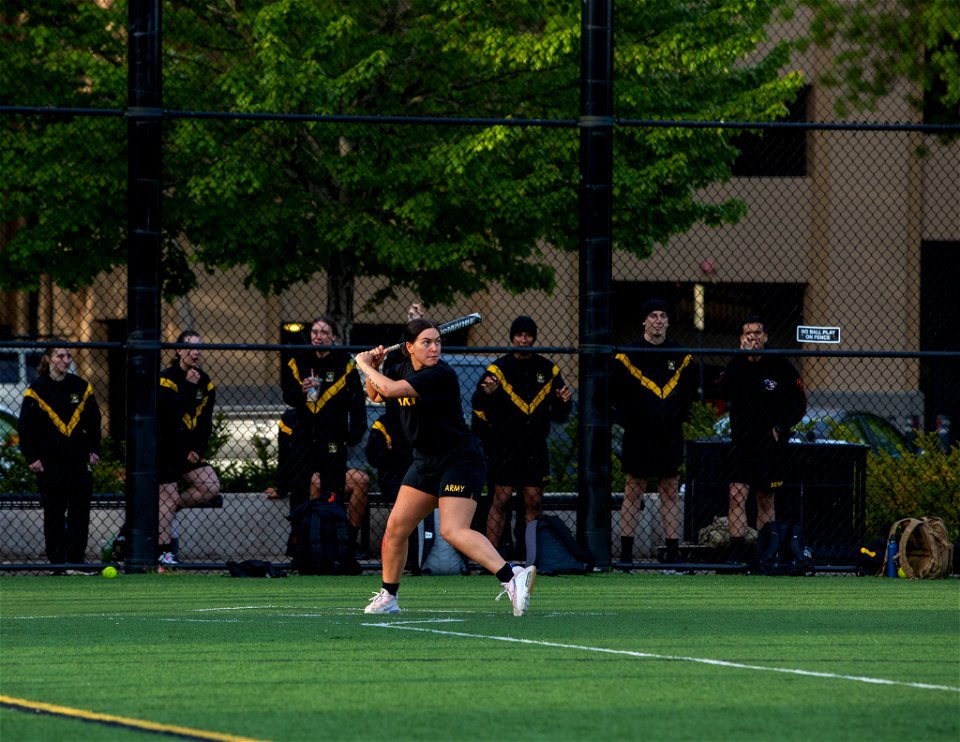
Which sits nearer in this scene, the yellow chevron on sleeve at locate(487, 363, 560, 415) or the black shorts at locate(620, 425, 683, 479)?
the black shorts at locate(620, 425, 683, 479)

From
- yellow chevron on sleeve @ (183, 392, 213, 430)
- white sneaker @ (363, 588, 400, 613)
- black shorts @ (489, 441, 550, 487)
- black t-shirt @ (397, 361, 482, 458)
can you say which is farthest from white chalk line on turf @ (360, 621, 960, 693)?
yellow chevron on sleeve @ (183, 392, 213, 430)

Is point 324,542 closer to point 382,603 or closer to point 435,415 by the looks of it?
point 382,603

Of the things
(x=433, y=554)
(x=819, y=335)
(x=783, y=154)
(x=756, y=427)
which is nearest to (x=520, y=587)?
(x=433, y=554)

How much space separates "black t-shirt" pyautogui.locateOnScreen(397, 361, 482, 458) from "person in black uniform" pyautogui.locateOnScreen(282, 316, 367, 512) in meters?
3.90

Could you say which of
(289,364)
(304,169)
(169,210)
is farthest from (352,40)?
(289,364)

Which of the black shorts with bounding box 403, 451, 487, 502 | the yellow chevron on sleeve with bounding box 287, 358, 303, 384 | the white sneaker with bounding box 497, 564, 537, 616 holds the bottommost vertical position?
the white sneaker with bounding box 497, 564, 537, 616

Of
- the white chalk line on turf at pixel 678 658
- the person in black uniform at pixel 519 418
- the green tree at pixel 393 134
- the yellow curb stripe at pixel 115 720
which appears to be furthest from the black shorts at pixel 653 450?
the green tree at pixel 393 134

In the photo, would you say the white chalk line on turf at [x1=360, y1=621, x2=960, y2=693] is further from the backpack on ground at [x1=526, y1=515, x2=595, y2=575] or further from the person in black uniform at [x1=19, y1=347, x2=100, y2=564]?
the person in black uniform at [x1=19, y1=347, x2=100, y2=564]

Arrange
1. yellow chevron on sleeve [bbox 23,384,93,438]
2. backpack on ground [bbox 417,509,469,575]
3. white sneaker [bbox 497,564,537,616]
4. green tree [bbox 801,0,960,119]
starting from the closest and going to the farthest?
green tree [bbox 801,0,960,119]
white sneaker [bbox 497,564,537,616]
backpack on ground [bbox 417,509,469,575]
yellow chevron on sleeve [bbox 23,384,93,438]

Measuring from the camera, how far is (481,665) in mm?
7312

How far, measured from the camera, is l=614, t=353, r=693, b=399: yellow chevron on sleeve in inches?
528

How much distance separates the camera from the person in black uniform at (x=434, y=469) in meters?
9.48

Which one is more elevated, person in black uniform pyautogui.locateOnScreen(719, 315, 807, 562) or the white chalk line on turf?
person in black uniform pyautogui.locateOnScreen(719, 315, 807, 562)

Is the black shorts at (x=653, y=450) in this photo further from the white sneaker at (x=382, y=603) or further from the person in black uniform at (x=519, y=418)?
the white sneaker at (x=382, y=603)
